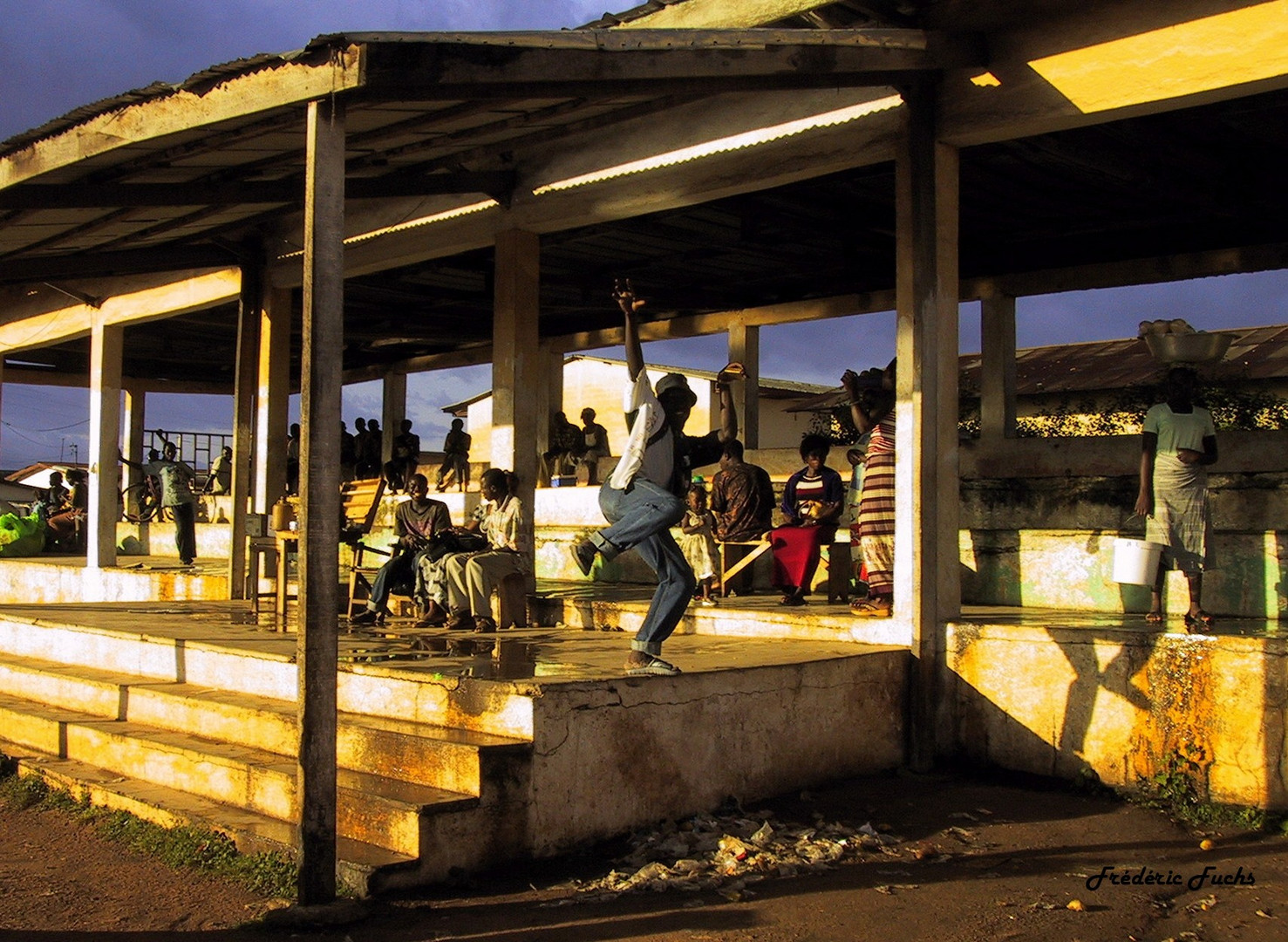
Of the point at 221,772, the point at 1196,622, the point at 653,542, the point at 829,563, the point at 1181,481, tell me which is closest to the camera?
the point at 653,542

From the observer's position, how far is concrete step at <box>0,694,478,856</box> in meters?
5.20

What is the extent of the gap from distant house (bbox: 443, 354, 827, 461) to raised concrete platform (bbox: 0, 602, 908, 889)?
17.5 m

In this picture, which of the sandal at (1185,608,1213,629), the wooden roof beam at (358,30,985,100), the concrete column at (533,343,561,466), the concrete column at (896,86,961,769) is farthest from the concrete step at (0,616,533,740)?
the concrete column at (533,343,561,466)

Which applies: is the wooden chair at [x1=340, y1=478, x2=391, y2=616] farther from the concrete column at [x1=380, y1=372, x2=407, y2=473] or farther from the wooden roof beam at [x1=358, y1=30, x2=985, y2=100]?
the concrete column at [x1=380, y1=372, x2=407, y2=473]

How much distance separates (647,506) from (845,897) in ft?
6.40

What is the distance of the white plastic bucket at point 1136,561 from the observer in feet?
22.7

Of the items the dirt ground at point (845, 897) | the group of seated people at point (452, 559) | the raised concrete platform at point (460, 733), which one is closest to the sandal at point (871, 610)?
the raised concrete platform at point (460, 733)

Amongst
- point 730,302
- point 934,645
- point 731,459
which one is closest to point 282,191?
point 731,459

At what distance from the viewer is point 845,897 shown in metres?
5.02

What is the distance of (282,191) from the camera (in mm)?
8109

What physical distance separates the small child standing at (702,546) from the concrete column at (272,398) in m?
4.45

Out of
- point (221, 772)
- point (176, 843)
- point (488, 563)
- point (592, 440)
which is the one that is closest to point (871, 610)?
point (488, 563)

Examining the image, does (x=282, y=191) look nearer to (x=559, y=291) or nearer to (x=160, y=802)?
(x=160, y=802)

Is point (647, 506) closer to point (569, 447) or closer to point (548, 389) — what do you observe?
point (569, 447)
